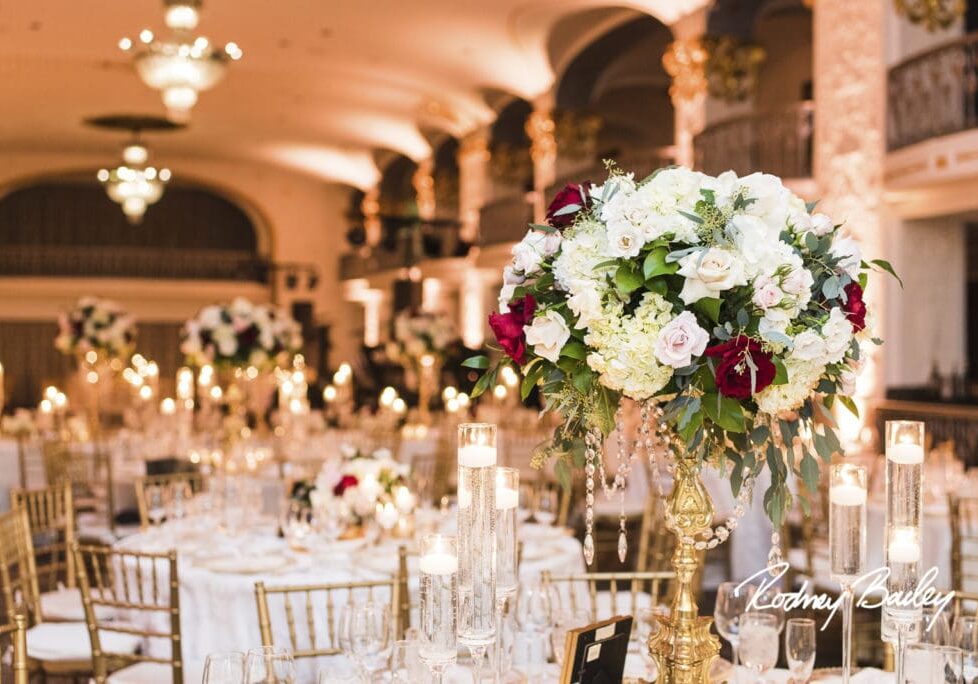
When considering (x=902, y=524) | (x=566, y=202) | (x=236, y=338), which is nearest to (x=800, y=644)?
(x=902, y=524)

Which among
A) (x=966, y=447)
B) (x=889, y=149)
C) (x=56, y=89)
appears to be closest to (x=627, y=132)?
(x=56, y=89)

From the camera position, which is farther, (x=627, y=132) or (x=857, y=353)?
(x=627, y=132)

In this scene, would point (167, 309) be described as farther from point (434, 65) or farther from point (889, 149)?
point (889, 149)

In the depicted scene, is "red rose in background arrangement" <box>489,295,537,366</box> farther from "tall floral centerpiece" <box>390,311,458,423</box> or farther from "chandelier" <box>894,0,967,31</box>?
"tall floral centerpiece" <box>390,311,458,423</box>

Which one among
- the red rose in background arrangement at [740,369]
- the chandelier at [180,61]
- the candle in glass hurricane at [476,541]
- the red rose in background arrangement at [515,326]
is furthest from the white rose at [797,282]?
the chandelier at [180,61]

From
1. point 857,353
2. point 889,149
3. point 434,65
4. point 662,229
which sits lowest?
point 857,353

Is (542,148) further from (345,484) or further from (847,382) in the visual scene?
→ (847,382)

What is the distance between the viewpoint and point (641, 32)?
613 inches

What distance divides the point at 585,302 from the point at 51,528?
4.96 m

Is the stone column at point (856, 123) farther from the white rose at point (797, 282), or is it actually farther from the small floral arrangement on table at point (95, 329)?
the white rose at point (797, 282)

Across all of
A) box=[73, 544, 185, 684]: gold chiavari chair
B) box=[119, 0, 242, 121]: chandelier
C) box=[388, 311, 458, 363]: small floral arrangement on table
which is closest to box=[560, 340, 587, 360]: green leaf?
box=[73, 544, 185, 684]: gold chiavari chair

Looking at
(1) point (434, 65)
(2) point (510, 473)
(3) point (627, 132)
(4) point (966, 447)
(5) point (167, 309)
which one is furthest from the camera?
(5) point (167, 309)

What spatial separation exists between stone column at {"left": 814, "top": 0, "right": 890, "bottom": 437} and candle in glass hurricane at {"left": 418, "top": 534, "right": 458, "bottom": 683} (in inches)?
368

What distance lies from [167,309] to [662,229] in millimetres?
25467
